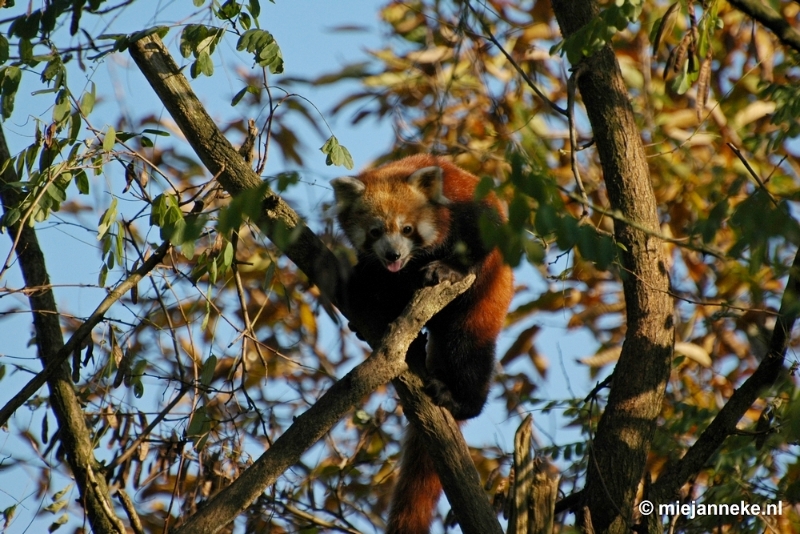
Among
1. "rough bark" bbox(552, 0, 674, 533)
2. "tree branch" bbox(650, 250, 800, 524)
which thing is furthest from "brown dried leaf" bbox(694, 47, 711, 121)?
"tree branch" bbox(650, 250, 800, 524)

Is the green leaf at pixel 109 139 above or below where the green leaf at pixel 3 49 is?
below

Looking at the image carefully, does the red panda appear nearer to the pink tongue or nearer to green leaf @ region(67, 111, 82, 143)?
the pink tongue

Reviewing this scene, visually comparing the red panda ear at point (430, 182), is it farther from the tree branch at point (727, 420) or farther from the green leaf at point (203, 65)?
the tree branch at point (727, 420)

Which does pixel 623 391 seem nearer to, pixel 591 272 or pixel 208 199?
pixel 591 272

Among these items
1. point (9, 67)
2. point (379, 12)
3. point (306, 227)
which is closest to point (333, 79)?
point (379, 12)

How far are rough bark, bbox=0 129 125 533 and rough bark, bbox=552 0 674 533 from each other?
226 cm

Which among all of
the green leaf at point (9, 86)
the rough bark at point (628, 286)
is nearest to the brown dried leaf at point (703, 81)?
the rough bark at point (628, 286)

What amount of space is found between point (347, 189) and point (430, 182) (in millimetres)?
521

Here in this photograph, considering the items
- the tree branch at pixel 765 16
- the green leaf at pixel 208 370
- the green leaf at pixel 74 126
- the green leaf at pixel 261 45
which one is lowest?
the green leaf at pixel 208 370

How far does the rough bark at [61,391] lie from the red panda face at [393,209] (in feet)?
5.72

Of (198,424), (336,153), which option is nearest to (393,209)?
(336,153)

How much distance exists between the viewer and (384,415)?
5438 millimetres

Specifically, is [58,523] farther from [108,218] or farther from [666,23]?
[666,23]

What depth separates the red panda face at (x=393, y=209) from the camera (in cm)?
491
